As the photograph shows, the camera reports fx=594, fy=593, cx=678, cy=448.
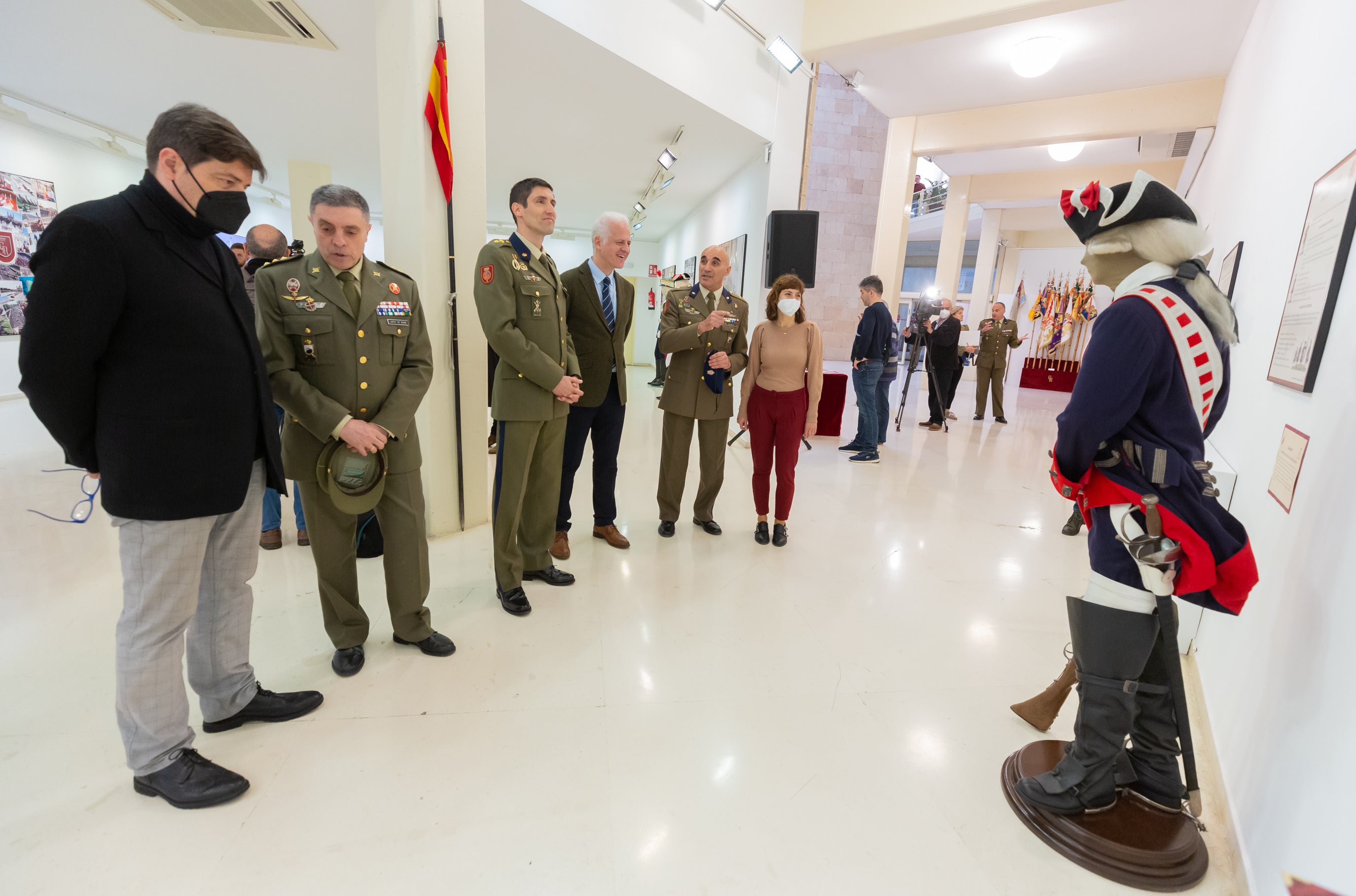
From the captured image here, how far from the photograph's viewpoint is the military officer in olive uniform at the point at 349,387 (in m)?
1.82

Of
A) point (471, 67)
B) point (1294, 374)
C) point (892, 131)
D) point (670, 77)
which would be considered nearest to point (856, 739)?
Result: point (1294, 374)

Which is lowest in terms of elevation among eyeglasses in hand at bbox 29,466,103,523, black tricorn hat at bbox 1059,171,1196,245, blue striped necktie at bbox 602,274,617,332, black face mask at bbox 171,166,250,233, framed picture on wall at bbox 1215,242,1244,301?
eyeglasses in hand at bbox 29,466,103,523

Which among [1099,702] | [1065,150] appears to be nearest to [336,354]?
[1099,702]

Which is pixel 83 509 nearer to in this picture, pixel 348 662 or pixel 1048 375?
pixel 348 662

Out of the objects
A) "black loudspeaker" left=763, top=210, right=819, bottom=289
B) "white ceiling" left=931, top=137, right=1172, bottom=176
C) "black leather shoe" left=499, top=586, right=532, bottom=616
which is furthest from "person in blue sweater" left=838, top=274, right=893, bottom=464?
"white ceiling" left=931, top=137, right=1172, bottom=176

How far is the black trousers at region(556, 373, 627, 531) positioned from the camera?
9.65 ft

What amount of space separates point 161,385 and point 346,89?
5313 millimetres

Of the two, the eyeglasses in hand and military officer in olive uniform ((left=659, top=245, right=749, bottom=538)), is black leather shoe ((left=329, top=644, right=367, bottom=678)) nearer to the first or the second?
military officer in olive uniform ((left=659, top=245, right=749, bottom=538))

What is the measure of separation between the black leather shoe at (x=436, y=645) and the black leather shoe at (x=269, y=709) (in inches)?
15.0

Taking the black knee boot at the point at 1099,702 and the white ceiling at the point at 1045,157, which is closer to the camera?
the black knee boot at the point at 1099,702

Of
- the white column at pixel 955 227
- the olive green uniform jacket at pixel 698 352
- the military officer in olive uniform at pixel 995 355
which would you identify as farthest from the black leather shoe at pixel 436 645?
the white column at pixel 955 227

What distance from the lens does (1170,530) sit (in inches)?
51.8

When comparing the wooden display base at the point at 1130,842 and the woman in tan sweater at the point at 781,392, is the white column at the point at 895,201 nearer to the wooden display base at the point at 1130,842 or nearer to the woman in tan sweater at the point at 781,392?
the woman in tan sweater at the point at 781,392

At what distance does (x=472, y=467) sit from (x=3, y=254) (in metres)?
6.94
